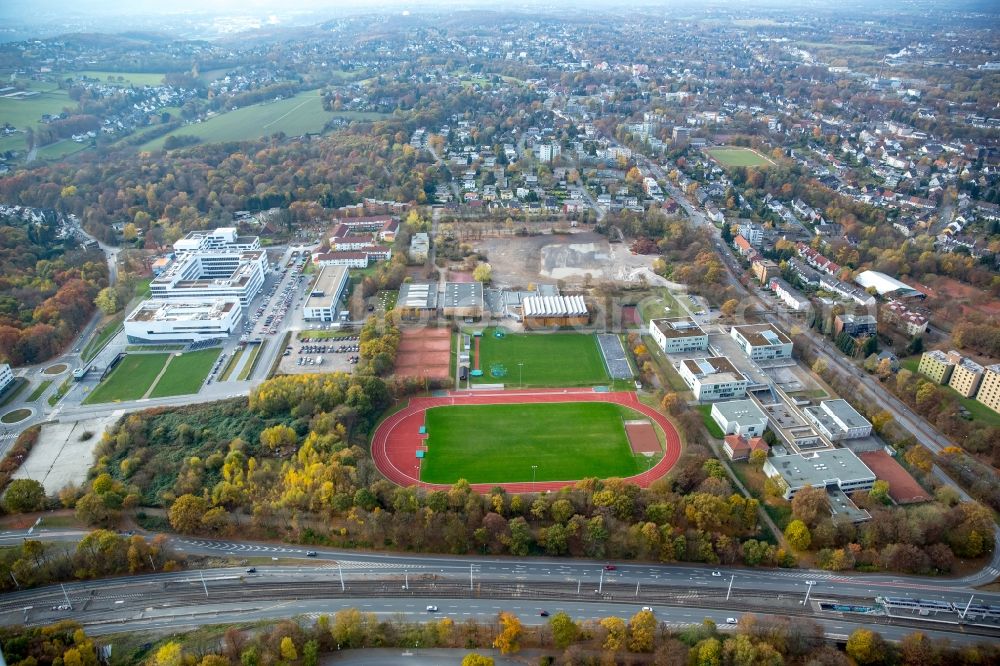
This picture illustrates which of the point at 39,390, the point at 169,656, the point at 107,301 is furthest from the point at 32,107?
the point at 169,656

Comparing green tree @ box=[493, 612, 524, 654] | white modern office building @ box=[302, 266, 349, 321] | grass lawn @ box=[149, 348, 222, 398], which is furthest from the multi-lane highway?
white modern office building @ box=[302, 266, 349, 321]

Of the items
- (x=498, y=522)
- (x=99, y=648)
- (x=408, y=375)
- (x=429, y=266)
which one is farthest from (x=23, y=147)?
(x=498, y=522)

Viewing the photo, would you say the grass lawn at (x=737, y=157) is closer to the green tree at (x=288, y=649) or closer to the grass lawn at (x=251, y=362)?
the grass lawn at (x=251, y=362)

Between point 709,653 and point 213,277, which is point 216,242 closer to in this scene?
point 213,277

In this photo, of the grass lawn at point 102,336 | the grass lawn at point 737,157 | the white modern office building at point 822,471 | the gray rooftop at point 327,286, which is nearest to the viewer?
the white modern office building at point 822,471

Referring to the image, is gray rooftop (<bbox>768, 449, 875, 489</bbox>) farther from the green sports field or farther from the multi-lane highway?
the green sports field

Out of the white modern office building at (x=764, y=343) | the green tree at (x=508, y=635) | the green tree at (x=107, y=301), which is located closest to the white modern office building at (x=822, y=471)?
the white modern office building at (x=764, y=343)
